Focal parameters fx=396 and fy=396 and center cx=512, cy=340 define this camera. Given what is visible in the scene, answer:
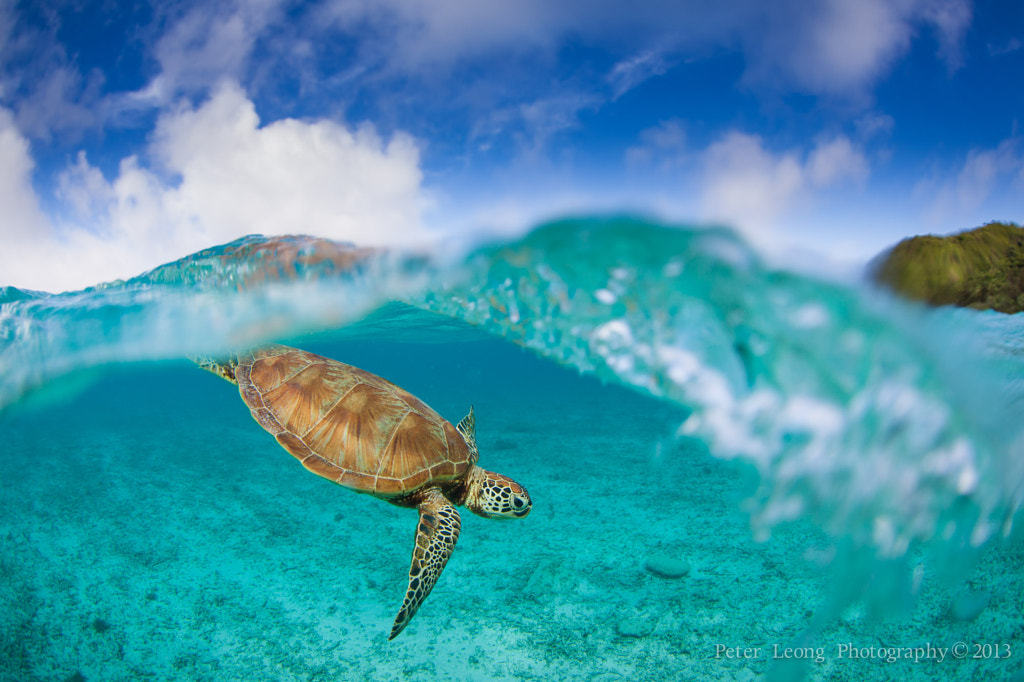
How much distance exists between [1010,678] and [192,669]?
8.88 metres

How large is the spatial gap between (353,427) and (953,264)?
7153mm

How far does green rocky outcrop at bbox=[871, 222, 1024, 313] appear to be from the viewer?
450cm

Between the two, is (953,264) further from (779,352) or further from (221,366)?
(221,366)

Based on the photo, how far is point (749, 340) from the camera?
5676 millimetres

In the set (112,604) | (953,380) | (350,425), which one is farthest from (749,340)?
(112,604)

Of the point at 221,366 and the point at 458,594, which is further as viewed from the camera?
the point at 221,366

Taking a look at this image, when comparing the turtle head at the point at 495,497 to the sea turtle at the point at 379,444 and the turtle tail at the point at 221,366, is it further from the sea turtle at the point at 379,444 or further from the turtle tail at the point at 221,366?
the turtle tail at the point at 221,366

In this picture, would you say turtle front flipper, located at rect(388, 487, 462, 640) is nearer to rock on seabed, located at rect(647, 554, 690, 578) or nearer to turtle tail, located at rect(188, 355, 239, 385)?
rock on seabed, located at rect(647, 554, 690, 578)

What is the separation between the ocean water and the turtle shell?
206 cm

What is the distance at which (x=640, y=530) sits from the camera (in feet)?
21.8

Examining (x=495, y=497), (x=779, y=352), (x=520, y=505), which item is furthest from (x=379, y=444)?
(x=779, y=352)

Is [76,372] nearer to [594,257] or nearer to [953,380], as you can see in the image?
[594,257]

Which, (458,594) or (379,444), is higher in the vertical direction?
(379,444)

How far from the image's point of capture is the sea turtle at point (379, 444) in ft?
14.0
